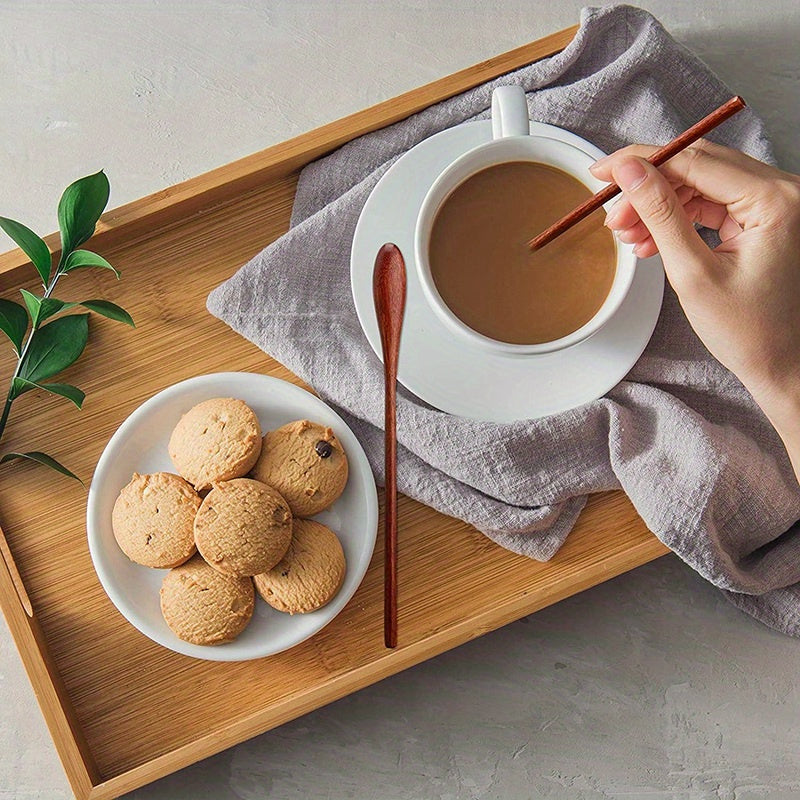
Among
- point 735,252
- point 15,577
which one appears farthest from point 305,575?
point 735,252

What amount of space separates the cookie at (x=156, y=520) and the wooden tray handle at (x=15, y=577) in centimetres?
11

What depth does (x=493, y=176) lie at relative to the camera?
36.5 inches

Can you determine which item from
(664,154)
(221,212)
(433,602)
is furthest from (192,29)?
(433,602)

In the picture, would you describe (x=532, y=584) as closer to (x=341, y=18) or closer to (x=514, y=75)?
(x=514, y=75)

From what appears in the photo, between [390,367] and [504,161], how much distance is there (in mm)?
237

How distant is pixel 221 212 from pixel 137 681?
1.70 ft

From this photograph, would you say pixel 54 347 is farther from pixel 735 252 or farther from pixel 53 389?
pixel 735 252

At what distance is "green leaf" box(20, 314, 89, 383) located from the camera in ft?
3.18

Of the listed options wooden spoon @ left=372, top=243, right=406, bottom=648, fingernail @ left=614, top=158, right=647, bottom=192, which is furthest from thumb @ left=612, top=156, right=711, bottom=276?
wooden spoon @ left=372, top=243, right=406, bottom=648

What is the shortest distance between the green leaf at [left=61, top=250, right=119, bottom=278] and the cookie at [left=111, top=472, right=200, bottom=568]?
0.22 meters

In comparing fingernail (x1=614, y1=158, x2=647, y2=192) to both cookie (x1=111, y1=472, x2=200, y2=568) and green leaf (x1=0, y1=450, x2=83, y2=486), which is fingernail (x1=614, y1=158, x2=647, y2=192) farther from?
green leaf (x1=0, y1=450, x2=83, y2=486)

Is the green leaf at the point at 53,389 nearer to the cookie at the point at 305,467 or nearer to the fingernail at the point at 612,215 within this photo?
the cookie at the point at 305,467

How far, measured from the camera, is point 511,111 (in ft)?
2.93

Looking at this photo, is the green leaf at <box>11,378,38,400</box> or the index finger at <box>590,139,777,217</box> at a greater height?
the index finger at <box>590,139,777,217</box>
